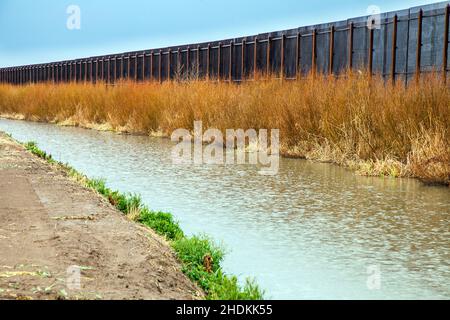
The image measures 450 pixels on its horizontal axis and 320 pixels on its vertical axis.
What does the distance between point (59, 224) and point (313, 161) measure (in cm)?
1053

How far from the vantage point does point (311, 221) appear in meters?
9.19

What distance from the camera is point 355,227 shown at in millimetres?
8859

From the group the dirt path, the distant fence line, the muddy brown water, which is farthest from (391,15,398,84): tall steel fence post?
the dirt path

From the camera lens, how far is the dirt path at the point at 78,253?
5.08 m

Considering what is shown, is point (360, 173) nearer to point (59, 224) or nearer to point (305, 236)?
point (305, 236)

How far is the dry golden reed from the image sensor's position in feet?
46.2

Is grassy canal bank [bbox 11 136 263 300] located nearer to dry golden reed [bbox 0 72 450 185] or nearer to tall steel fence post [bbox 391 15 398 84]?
dry golden reed [bbox 0 72 450 185]

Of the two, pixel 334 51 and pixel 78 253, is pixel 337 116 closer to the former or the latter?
pixel 334 51

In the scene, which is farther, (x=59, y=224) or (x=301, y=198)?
(x=301, y=198)

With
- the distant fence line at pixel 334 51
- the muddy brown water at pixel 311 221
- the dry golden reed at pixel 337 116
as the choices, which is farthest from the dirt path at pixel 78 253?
the distant fence line at pixel 334 51

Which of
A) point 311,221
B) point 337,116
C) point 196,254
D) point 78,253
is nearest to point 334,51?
point 337,116

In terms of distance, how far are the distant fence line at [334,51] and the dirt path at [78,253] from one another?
972cm
